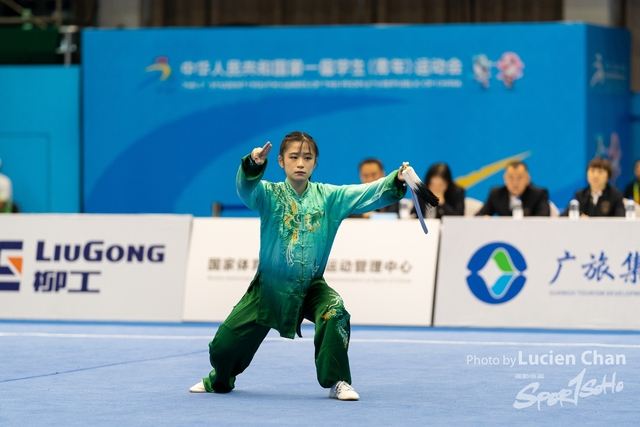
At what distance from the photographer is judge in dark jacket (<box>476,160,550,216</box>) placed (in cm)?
1195

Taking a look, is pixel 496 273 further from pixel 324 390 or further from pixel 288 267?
pixel 288 267

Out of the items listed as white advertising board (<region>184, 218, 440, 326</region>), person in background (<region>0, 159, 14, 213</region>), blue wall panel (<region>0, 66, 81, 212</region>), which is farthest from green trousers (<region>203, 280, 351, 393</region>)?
blue wall panel (<region>0, 66, 81, 212</region>)

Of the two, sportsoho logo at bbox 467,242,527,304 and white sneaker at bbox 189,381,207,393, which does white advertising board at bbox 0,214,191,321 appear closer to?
sportsoho logo at bbox 467,242,527,304

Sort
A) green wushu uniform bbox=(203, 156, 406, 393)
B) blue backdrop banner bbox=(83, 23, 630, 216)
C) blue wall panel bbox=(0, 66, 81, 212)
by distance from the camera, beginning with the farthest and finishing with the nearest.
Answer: blue wall panel bbox=(0, 66, 81, 212)
blue backdrop banner bbox=(83, 23, 630, 216)
green wushu uniform bbox=(203, 156, 406, 393)

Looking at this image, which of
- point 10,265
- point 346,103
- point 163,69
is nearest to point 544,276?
point 10,265

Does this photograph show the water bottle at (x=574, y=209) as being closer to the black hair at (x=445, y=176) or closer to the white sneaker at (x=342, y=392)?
the black hair at (x=445, y=176)

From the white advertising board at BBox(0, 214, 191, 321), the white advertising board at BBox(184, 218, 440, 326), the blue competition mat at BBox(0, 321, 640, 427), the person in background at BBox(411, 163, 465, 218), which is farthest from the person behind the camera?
the person in background at BBox(411, 163, 465, 218)

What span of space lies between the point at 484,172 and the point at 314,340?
11396mm

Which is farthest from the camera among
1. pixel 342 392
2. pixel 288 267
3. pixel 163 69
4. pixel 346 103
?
pixel 163 69

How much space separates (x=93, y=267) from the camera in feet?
37.7

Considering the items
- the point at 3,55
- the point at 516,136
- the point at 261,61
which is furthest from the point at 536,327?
the point at 3,55

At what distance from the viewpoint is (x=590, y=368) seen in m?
7.74

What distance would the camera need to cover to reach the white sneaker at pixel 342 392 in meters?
6.29

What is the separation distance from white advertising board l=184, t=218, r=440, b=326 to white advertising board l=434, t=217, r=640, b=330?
0.85 ft
